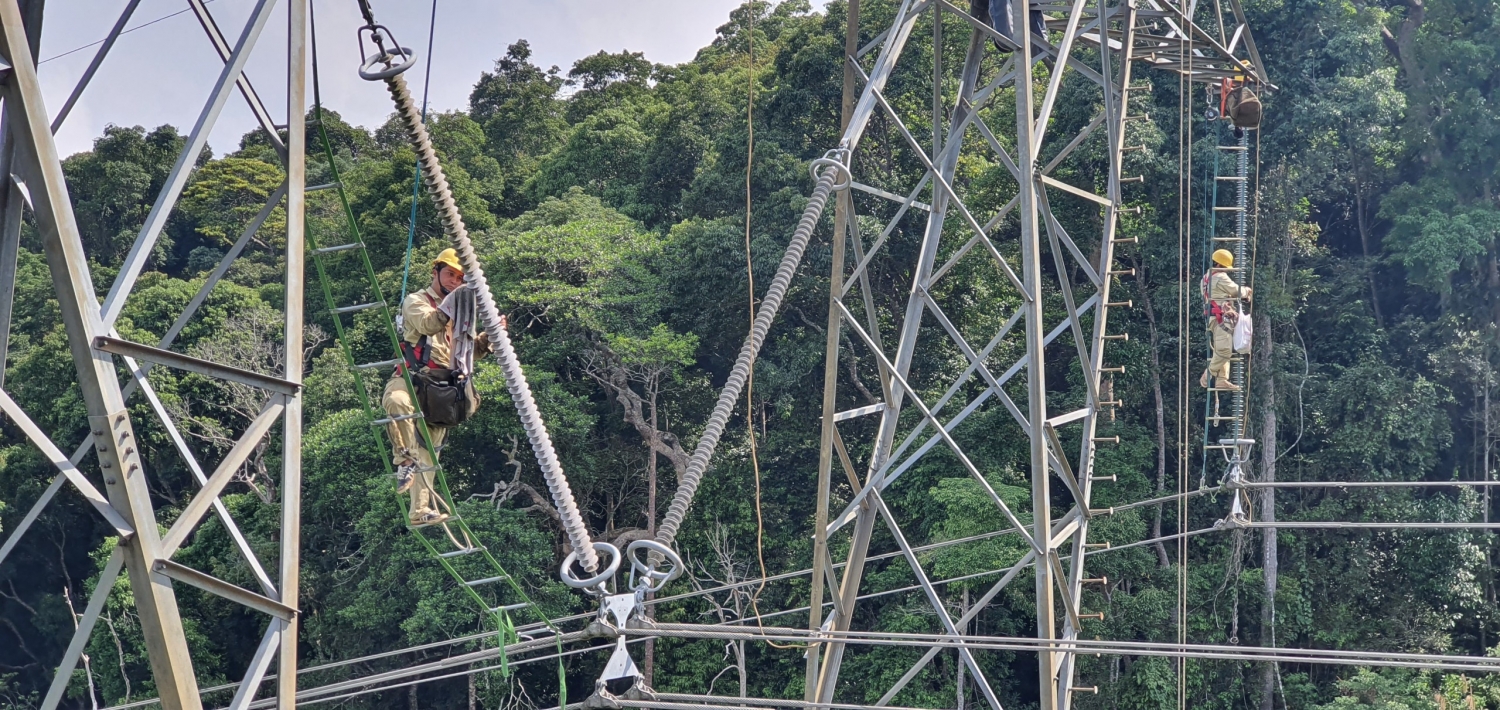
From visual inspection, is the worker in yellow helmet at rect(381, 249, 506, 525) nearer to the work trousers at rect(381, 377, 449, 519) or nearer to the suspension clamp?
the work trousers at rect(381, 377, 449, 519)

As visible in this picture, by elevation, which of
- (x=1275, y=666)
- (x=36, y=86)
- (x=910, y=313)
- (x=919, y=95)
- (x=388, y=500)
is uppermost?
(x=919, y=95)

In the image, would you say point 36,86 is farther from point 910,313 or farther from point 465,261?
point 910,313

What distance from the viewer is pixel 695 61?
41469 mm

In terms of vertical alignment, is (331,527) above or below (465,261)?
below

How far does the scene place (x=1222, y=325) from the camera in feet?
54.7

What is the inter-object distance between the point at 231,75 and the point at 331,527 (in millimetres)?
23772

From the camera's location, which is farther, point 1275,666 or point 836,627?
point 1275,666

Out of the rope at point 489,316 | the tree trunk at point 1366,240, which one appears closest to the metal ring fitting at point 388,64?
the rope at point 489,316

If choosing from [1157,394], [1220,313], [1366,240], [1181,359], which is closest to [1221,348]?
[1220,313]

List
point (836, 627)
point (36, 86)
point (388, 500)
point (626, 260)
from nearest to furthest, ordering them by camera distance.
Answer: point (36, 86), point (836, 627), point (388, 500), point (626, 260)

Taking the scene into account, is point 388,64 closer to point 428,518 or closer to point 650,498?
point 428,518

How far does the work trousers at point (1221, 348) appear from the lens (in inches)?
653

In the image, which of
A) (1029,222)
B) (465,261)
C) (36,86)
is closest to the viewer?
(36,86)

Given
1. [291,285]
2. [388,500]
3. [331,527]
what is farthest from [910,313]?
[331,527]
